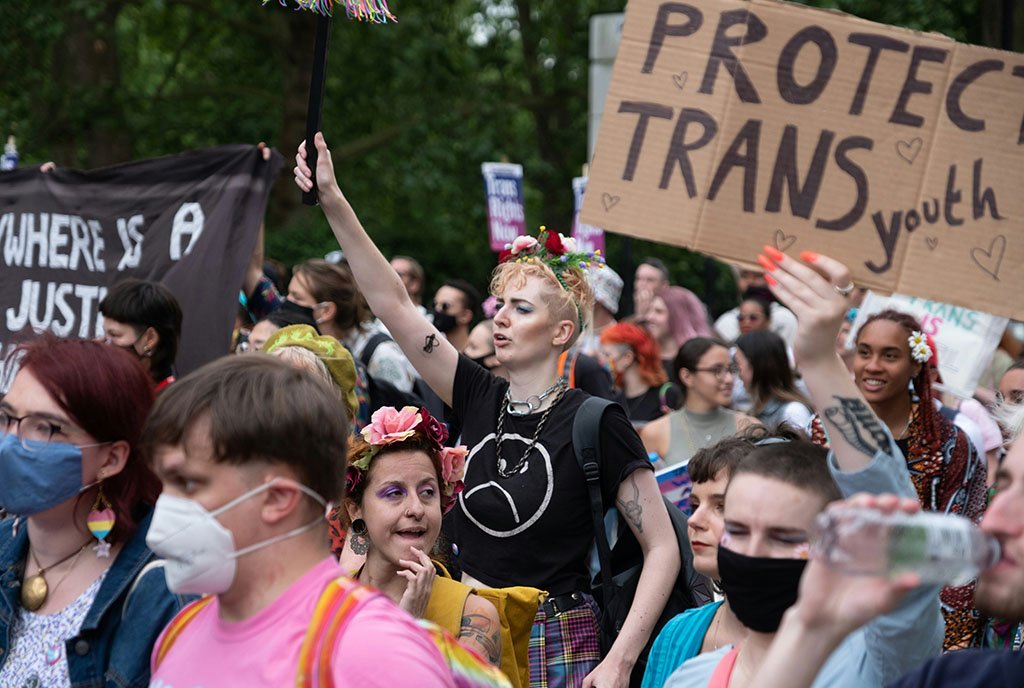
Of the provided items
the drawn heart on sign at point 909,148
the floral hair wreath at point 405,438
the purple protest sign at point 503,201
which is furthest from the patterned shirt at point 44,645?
the purple protest sign at point 503,201

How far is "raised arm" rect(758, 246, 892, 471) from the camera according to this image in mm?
2629

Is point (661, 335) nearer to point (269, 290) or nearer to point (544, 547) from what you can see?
point (269, 290)

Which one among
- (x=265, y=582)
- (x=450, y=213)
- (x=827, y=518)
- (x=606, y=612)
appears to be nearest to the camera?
(x=827, y=518)

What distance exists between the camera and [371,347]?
22.4 ft

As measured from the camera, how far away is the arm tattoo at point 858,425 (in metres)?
2.62

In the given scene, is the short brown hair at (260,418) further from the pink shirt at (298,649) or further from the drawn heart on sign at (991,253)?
the drawn heart on sign at (991,253)

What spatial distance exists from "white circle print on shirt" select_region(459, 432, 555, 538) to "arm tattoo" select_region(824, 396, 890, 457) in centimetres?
165

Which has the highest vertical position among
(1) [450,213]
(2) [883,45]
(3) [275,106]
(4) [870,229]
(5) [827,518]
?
(2) [883,45]

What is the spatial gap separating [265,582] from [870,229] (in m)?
1.86

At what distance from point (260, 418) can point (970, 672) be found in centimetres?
142

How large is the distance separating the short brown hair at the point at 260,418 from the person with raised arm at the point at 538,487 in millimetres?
1800

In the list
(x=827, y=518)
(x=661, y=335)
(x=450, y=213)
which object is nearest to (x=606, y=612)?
(x=827, y=518)

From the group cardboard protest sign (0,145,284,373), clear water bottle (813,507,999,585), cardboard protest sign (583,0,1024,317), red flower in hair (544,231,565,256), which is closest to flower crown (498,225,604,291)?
red flower in hair (544,231,565,256)

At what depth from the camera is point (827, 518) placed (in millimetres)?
1857
